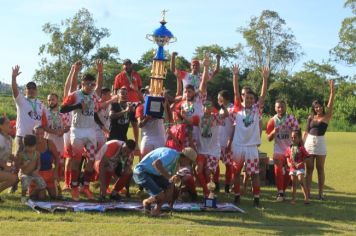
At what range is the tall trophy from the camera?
9602 millimetres

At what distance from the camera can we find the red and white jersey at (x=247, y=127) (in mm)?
9594

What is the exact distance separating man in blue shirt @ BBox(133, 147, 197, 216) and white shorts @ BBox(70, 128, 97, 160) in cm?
141

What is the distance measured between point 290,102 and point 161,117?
50.9 meters

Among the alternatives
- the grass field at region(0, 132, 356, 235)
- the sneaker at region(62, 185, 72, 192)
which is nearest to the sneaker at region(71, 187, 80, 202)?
the sneaker at region(62, 185, 72, 192)

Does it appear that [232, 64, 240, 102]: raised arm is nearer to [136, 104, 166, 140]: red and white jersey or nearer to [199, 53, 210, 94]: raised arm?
[199, 53, 210, 94]: raised arm

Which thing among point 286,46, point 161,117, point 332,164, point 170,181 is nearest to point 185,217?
point 170,181

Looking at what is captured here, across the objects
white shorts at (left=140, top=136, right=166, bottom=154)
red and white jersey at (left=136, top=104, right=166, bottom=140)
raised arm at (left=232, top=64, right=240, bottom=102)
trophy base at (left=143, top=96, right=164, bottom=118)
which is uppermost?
raised arm at (left=232, top=64, right=240, bottom=102)

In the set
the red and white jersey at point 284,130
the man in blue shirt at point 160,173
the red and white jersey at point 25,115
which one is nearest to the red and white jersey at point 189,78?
the red and white jersey at point 284,130

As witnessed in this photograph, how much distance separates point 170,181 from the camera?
837 cm

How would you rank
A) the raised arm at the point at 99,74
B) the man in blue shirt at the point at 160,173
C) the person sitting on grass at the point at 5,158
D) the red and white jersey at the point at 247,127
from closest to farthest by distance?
1. the man in blue shirt at the point at 160,173
2. the person sitting on grass at the point at 5,158
3. the red and white jersey at the point at 247,127
4. the raised arm at the point at 99,74

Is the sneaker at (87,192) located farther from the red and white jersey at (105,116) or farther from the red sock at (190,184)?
the red sock at (190,184)

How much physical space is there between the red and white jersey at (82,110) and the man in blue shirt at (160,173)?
1563 millimetres

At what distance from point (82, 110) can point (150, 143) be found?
1.41 meters

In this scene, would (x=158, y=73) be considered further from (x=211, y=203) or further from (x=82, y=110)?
(x=211, y=203)
